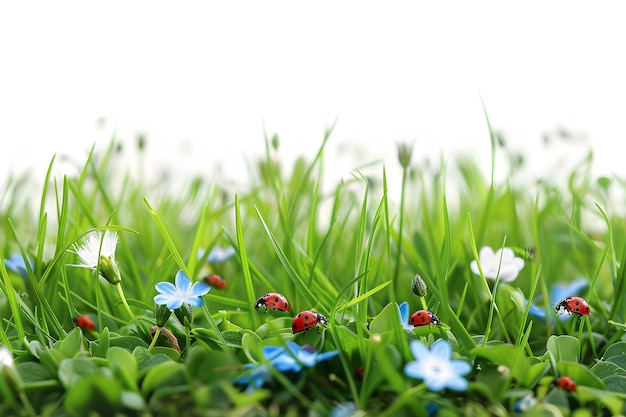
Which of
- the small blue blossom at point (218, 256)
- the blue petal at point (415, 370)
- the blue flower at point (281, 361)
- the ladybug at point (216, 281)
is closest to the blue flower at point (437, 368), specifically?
the blue petal at point (415, 370)

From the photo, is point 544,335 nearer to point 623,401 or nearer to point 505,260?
point 505,260

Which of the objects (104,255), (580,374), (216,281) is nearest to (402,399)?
(580,374)

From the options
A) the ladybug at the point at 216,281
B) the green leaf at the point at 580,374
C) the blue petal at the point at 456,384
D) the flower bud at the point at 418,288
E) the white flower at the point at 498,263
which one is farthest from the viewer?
the ladybug at the point at 216,281

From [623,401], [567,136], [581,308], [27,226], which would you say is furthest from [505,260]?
[27,226]

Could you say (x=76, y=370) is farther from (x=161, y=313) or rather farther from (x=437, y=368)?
(x=437, y=368)

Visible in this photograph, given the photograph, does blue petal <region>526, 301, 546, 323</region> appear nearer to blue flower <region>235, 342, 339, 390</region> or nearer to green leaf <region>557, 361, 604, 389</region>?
green leaf <region>557, 361, 604, 389</region>

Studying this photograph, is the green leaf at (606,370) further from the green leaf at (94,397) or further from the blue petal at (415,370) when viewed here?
the green leaf at (94,397)
